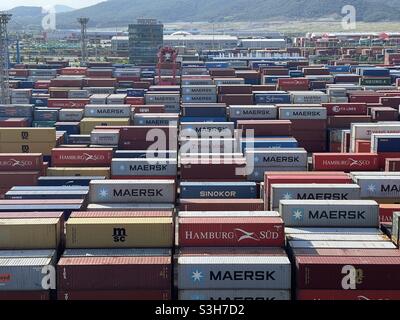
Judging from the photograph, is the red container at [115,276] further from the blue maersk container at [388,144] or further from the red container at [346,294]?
the blue maersk container at [388,144]

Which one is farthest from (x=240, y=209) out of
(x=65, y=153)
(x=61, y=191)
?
(x=65, y=153)

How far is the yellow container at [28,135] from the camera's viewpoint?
3129 centimetres

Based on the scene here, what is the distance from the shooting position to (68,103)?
46312 mm

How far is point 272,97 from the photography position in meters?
45.8

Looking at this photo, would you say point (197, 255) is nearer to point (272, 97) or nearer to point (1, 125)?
point (1, 125)

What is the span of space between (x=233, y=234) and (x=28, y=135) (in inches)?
697

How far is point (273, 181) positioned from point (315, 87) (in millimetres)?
38921

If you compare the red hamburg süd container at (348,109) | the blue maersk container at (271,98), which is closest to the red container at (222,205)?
the red hamburg süd container at (348,109)

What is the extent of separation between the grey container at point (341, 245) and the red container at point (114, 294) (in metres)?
4.09

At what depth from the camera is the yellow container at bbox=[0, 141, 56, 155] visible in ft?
102

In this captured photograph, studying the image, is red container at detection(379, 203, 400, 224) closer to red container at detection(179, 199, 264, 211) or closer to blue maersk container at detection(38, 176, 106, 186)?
red container at detection(179, 199, 264, 211)

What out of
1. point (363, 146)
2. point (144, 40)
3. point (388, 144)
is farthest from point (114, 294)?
point (144, 40)

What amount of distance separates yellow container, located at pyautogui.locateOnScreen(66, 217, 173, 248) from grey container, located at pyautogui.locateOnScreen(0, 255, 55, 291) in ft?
4.58

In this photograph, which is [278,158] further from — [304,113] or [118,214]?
[304,113]
